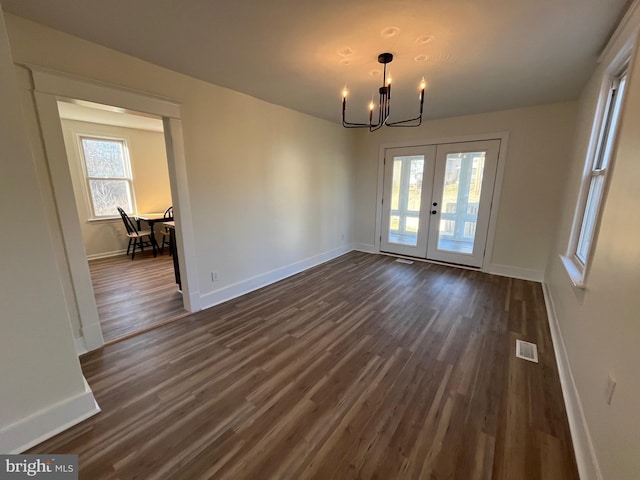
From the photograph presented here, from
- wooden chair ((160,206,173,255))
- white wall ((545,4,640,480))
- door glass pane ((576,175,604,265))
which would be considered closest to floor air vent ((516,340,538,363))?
white wall ((545,4,640,480))

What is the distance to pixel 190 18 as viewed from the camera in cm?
171

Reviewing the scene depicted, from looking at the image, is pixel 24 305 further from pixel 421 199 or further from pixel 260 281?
pixel 421 199

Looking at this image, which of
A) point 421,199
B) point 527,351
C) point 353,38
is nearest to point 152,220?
point 353,38

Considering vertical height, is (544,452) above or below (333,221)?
below

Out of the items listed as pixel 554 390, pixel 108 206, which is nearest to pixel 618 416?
pixel 554 390

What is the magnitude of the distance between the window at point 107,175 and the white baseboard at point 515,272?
7052 millimetres

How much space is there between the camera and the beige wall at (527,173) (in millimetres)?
3512

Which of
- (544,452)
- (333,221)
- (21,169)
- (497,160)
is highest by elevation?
(497,160)

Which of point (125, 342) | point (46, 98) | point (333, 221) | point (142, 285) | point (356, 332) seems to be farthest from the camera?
point (333, 221)

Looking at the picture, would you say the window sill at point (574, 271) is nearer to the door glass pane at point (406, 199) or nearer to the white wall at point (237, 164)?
the door glass pane at point (406, 199)

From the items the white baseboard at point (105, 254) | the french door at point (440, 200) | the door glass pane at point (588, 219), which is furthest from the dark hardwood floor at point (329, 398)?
the white baseboard at point (105, 254)

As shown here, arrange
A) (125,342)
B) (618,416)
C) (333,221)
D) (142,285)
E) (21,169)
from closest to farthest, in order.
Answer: (618,416) → (21,169) → (125,342) → (142,285) → (333,221)

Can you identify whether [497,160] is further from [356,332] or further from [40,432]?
[40,432]

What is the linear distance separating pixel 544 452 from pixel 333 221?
4056 mm
